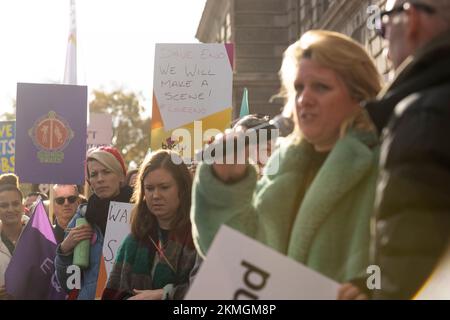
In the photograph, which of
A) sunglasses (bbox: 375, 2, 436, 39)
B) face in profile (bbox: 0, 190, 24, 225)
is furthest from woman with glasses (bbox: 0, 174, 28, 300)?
sunglasses (bbox: 375, 2, 436, 39)

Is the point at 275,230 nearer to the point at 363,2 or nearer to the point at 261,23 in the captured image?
the point at 363,2

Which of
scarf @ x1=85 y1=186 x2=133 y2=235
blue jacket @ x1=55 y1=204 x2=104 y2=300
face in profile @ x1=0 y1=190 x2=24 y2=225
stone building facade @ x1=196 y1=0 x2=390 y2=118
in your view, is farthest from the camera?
stone building facade @ x1=196 y1=0 x2=390 y2=118

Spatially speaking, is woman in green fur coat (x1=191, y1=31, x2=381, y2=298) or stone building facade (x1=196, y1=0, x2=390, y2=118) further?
stone building facade (x1=196, y1=0, x2=390, y2=118)

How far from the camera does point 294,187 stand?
286 cm

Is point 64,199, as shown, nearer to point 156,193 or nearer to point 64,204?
point 64,204

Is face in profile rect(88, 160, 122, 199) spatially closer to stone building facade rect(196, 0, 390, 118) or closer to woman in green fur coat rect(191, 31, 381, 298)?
woman in green fur coat rect(191, 31, 381, 298)

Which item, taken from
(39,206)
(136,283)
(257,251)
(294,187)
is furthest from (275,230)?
(39,206)

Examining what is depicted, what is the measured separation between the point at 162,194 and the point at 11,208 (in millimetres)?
2950

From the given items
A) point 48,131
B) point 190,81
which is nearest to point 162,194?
point 190,81

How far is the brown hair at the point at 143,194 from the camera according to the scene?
472cm

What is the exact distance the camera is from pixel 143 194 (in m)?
4.85

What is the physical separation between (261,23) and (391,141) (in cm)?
2492

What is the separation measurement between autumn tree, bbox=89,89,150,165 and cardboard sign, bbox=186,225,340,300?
146 feet

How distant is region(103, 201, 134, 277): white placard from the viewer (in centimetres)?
605
